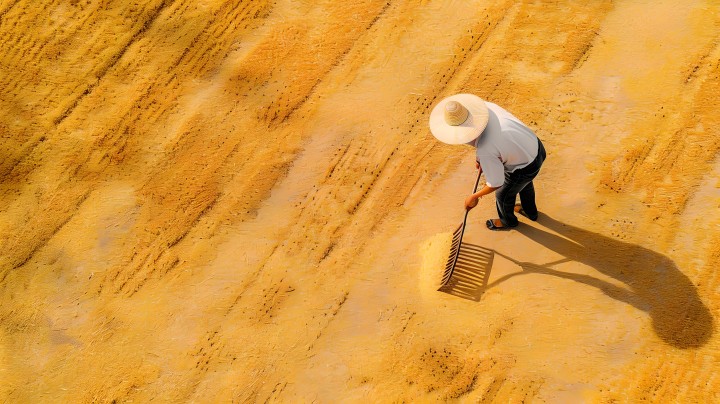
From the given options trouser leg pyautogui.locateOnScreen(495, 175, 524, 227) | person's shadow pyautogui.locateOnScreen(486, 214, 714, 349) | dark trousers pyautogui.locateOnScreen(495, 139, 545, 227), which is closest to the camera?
dark trousers pyautogui.locateOnScreen(495, 139, 545, 227)

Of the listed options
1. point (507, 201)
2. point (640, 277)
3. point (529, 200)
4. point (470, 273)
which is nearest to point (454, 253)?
point (470, 273)

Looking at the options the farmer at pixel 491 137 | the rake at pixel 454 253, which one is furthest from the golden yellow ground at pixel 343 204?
the farmer at pixel 491 137

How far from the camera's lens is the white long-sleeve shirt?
175 inches

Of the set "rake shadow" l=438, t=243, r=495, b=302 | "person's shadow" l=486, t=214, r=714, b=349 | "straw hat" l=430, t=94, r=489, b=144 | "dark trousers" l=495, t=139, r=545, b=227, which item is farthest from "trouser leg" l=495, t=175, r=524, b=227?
"straw hat" l=430, t=94, r=489, b=144

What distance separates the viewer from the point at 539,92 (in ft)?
20.1

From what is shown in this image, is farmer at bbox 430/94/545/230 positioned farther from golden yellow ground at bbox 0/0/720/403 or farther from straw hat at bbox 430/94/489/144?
golden yellow ground at bbox 0/0/720/403

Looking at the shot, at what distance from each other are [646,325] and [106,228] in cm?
526

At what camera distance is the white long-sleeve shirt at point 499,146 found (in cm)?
446

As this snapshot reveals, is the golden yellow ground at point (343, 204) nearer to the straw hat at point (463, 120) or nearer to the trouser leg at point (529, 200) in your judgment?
the trouser leg at point (529, 200)

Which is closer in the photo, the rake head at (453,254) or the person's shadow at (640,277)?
the person's shadow at (640,277)

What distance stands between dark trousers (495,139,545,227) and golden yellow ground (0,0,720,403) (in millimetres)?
238

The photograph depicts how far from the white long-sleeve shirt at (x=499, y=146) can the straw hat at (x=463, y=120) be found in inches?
2.8

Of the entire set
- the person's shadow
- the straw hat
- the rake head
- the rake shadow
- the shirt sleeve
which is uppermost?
the straw hat

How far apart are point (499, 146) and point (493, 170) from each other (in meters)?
0.19
